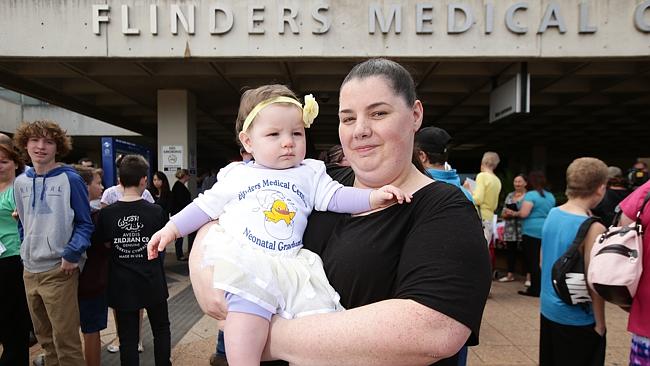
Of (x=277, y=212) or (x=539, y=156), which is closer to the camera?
(x=277, y=212)

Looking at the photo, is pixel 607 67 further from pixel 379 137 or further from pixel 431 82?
pixel 379 137

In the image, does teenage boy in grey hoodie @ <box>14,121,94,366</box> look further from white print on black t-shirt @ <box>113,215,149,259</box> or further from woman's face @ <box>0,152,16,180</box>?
woman's face @ <box>0,152,16,180</box>

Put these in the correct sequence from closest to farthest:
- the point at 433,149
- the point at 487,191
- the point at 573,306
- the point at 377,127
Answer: the point at 377,127
the point at 573,306
the point at 433,149
the point at 487,191

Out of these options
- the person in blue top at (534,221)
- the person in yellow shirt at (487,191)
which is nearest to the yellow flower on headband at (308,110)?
the person in yellow shirt at (487,191)

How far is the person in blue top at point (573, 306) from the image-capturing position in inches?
113

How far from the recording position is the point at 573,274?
281 centimetres

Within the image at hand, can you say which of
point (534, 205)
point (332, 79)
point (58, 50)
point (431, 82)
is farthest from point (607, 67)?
point (58, 50)

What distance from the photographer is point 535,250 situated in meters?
6.61

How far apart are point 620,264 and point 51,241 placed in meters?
4.04

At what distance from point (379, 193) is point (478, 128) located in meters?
16.5

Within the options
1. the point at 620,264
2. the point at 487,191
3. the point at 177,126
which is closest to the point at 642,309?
the point at 620,264

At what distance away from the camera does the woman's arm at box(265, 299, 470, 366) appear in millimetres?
1088

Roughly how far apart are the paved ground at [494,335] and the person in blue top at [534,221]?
0.37 metres

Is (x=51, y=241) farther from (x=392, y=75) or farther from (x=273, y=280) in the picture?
(x=392, y=75)
